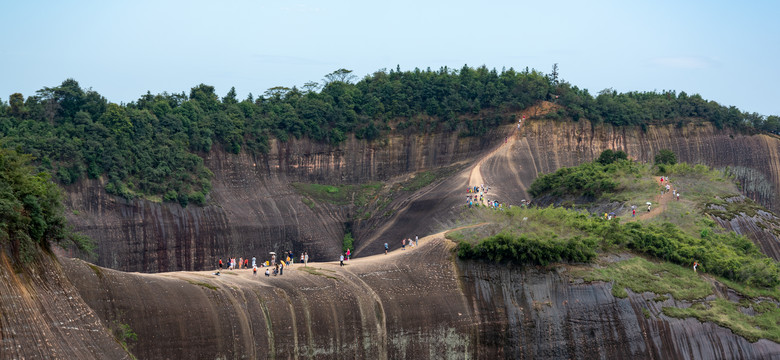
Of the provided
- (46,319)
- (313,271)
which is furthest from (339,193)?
(46,319)

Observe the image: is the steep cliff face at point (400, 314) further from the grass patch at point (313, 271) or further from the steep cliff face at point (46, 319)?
the steep cliff face at point (46, 319)

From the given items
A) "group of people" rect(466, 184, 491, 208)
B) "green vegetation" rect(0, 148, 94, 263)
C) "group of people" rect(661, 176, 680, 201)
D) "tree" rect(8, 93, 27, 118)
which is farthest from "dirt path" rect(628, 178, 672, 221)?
"tree" rect(8, 93, 27, 118)

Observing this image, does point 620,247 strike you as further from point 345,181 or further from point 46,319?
point 345,181

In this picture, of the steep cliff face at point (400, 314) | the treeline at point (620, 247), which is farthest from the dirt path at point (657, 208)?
the steep cliff face at point (400, 314)

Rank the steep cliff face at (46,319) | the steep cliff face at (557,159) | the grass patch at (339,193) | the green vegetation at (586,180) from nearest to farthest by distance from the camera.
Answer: the steep cliff face at (46,319) < the green vegetation at (586,180) < the steep cliff face at (557,159) < the grass patch at (339,193)

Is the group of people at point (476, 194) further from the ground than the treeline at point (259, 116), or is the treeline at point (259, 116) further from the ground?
the treeline at point (259, 116)
